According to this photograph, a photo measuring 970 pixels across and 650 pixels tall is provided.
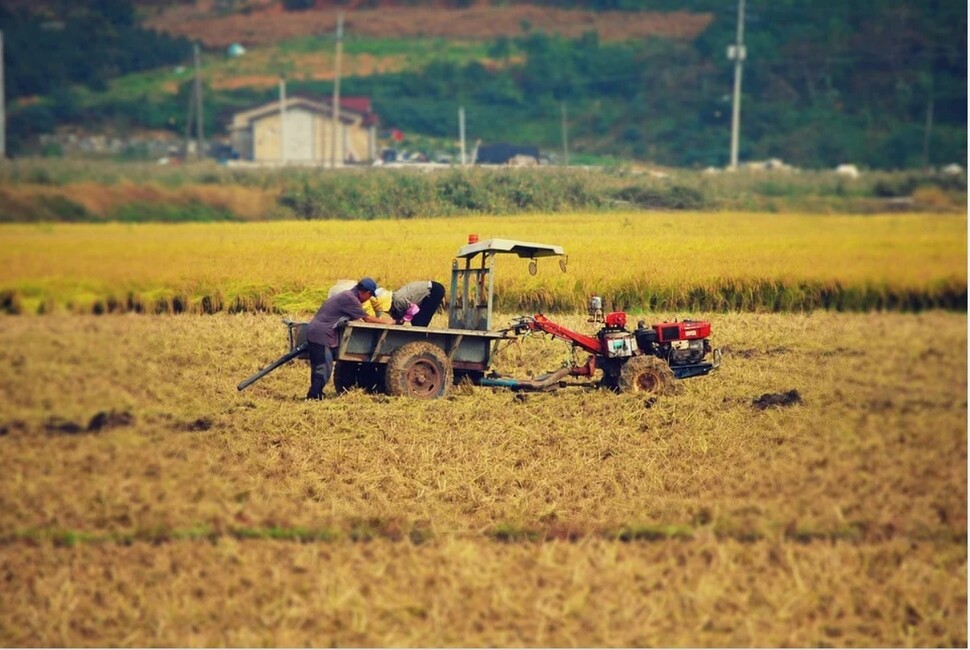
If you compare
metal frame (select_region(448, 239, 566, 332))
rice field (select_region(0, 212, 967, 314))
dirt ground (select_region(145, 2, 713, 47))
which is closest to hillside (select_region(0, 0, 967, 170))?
dirt ground (select_region(145, 2, 713, 47))

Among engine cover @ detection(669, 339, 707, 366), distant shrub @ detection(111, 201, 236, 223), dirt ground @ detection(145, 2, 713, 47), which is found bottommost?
engine cover @ detection(669, 339, 707, 366)

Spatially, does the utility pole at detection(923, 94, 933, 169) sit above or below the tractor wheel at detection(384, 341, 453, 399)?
above

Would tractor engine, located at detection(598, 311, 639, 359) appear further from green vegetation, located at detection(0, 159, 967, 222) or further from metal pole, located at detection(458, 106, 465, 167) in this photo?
metal pole, located at detection(458, 106, 465, 167)

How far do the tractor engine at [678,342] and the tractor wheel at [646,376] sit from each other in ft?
0.72

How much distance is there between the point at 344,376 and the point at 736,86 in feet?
14.3

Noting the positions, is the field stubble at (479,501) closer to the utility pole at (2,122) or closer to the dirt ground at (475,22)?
the utility pole at (2,122)

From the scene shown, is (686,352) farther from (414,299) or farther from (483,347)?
(414,299)

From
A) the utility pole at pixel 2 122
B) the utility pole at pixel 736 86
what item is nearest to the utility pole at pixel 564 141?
the utility pole at pixel 736 86

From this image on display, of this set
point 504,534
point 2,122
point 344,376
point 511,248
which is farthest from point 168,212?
point 504,534

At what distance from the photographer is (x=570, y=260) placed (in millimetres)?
10680

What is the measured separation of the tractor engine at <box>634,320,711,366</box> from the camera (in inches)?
421

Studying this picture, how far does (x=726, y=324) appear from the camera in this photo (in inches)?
448

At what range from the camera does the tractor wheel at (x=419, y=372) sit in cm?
1019

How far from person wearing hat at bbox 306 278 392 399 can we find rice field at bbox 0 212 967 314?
0.64 metres
